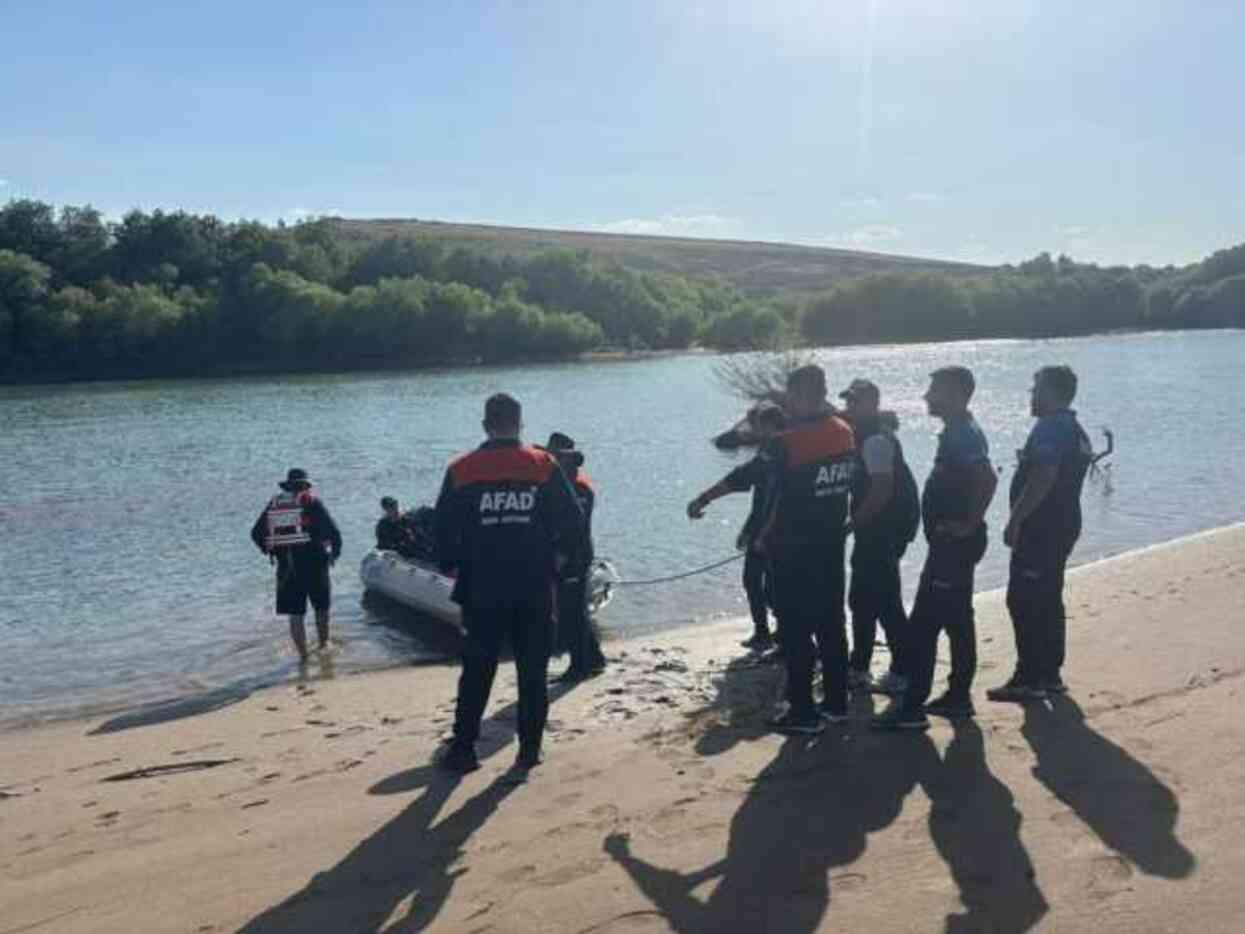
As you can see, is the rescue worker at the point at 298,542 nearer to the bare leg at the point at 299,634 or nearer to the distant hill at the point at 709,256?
the bare leg at the point at 299,634

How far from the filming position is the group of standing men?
6.56 metres

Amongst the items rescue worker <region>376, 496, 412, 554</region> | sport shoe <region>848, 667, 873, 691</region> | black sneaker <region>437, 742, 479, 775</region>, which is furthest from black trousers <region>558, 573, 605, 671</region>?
rescue worker <region>376, 496, 412, 554</region>

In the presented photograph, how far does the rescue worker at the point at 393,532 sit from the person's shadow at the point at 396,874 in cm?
846

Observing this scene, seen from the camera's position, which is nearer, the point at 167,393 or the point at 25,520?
the point at 25,520

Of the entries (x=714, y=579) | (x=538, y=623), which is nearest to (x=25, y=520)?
(x=714, y=579)

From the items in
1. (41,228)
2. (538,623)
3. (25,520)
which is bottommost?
(25,520)

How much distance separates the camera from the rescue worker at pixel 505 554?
6.17 metres

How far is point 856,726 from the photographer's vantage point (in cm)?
675

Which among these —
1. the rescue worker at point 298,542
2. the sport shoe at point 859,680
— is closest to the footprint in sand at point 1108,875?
the sport shoe at point 859,680

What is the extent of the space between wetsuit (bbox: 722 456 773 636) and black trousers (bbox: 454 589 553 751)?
1312 millimetres

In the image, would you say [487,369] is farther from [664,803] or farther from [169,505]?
[664,803]

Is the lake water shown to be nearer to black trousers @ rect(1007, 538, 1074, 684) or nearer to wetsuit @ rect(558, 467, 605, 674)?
wetsuit @ rect(558, 467, 605, 674)

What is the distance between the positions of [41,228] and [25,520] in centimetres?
8294

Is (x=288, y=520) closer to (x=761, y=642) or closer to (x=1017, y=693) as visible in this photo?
(x=761, y=642)
